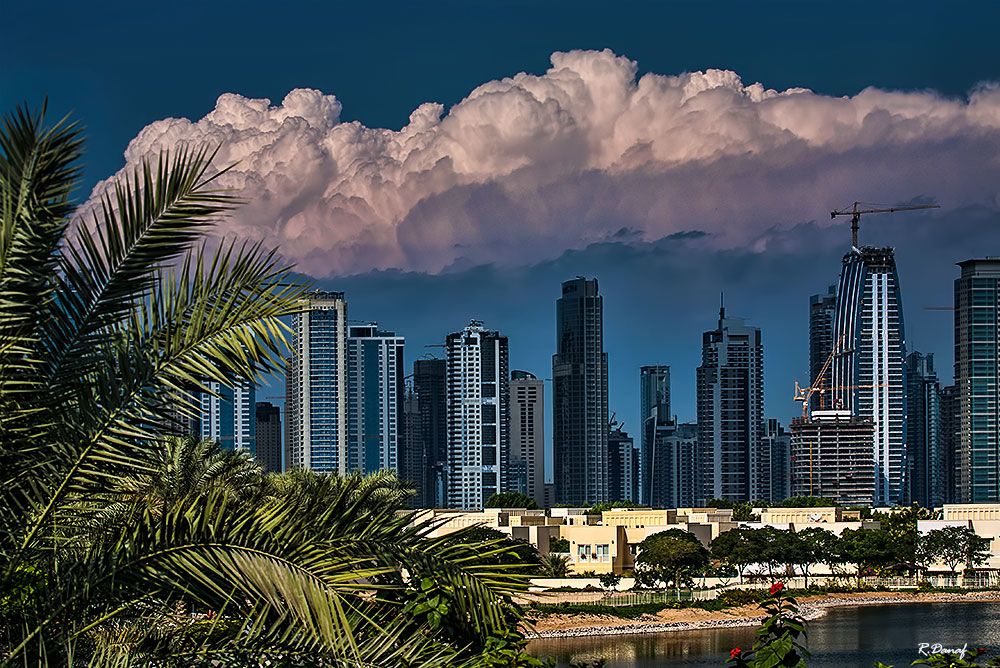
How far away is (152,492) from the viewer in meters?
7.84

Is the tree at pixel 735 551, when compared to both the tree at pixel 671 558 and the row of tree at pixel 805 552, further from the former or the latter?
the tree at pixel 671 558

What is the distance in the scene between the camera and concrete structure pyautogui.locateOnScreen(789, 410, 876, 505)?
173500mm

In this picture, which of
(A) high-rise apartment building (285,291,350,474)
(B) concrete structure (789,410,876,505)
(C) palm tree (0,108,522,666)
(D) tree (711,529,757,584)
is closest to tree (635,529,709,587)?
(D) tree (711,529,757,584)

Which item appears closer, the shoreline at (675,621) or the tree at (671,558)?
the shoreline at (675,621)

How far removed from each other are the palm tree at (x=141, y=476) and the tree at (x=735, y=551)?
57558 millimetres

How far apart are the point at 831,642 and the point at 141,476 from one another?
40.8 metres

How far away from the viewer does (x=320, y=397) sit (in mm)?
188125

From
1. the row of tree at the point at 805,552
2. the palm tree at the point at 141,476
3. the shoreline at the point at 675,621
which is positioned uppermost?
the palm tree at the point at 141,476

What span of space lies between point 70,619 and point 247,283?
1725mm

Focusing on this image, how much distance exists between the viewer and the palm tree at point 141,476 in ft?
19.6

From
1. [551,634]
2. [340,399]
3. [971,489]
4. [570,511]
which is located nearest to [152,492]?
[551,634]

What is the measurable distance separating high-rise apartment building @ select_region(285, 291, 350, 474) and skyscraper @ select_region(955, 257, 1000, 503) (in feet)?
293

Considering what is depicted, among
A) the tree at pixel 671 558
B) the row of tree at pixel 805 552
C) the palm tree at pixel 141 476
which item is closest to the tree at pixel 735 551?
the row of tree at pixel 805 552

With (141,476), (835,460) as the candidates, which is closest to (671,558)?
(141,476)
